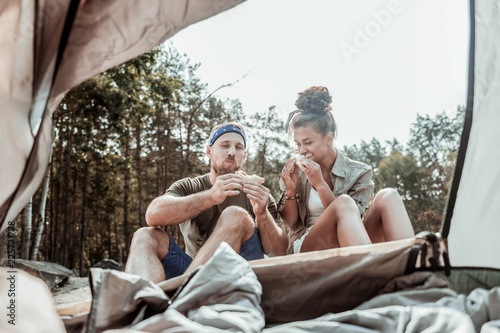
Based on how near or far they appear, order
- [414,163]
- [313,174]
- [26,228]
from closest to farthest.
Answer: [313,174] → [26,228] → [414,163]

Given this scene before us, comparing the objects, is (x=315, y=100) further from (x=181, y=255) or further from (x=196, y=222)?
(x=181, y=255)

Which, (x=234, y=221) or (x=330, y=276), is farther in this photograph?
(x=234, y=221)

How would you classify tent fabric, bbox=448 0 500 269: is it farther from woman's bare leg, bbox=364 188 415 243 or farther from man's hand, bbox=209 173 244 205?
man's hand, bbox=209 173 244 205

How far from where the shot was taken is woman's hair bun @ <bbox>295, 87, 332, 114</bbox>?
5.74ft

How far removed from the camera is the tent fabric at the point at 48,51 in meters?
0.95

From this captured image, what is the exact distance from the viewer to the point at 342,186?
5.51ft

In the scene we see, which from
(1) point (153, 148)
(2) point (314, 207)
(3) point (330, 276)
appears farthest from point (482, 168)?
(1) point (153, 148)

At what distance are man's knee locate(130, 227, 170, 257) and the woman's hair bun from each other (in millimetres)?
797

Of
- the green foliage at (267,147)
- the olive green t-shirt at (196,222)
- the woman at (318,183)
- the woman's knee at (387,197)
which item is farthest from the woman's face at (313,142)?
the green foliage at (267,147)

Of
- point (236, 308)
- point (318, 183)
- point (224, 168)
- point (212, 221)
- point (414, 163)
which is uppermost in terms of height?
point (414, 163)

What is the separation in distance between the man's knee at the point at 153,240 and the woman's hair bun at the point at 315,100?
797mm

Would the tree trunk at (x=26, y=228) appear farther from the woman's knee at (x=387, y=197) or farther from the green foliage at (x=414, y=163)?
the green foliage at (x=414, y=163)

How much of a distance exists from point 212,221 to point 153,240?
0.36 m

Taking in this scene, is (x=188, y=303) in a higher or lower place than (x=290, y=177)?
lower
